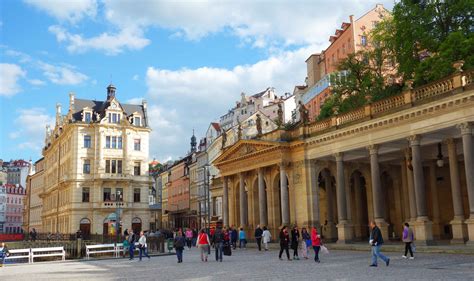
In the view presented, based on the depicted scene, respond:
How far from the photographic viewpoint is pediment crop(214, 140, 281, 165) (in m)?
36.9

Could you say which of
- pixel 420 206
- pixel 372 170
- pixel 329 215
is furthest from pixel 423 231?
pixel 329 215

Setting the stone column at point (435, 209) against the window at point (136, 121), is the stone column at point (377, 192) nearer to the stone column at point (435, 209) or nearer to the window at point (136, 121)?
the stone column at point (435, 209)

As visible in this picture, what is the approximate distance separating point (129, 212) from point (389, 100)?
1897 inches

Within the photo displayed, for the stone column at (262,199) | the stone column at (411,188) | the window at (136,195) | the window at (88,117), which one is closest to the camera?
the stone column at (411,188)

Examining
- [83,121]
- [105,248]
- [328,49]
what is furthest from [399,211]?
[83,121]

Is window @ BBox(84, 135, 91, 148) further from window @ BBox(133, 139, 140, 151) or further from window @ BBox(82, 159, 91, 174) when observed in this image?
window @ BBox(133, 139, 140, 151)

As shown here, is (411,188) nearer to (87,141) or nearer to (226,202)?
(226,202)

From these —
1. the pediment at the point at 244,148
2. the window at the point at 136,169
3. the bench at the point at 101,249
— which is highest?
the window at the point at 136,169

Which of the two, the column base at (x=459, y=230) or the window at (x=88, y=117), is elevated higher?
the window at (x=88, y=117)

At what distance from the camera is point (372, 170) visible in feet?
95.3

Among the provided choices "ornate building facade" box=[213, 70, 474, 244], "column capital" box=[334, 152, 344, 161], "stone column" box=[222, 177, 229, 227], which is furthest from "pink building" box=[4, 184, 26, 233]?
"column capital" box=[334, 152, 344, 161]

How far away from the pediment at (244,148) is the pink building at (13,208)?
133 m

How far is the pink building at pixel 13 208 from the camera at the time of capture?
15550 centimetres

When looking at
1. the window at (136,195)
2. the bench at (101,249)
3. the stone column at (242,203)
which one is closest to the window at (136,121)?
the window at (136,195)
